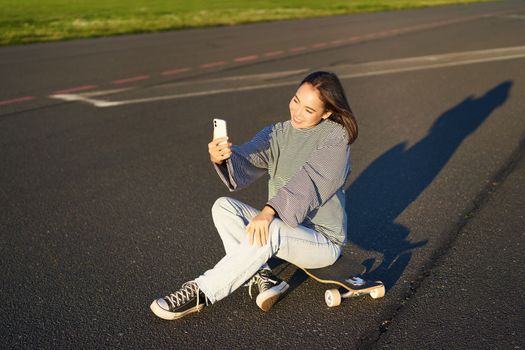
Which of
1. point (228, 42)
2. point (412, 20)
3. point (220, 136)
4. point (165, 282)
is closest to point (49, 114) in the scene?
point (165, 282)

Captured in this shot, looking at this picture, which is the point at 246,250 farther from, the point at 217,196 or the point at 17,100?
the point at 17,100

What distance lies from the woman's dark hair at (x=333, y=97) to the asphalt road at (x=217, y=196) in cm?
109

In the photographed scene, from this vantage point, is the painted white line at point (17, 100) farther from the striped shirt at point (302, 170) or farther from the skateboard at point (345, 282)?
the skateboard at point (345, 282)

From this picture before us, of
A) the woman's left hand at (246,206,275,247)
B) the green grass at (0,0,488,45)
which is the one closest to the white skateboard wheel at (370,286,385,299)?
the woman's left hand at (246,206,275,247)

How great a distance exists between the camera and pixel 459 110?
8883 mm

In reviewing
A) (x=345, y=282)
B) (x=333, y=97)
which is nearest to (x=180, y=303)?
(x=345, y=282)

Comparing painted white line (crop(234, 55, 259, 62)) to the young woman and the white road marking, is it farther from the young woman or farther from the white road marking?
the young woman

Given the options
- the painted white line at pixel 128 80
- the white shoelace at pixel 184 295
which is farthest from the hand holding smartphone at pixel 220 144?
the painted white line at pixel 128 80

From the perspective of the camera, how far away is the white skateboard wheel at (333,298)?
3.87 meters

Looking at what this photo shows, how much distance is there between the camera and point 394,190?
19.6 feet

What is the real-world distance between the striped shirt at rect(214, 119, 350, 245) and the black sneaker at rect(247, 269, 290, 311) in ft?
1.29

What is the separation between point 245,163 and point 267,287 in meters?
0.76

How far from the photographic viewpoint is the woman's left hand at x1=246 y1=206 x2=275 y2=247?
3.65m

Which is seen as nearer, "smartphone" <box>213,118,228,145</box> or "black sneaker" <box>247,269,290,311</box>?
"smartphone" <box>213,118,228,145</box>
